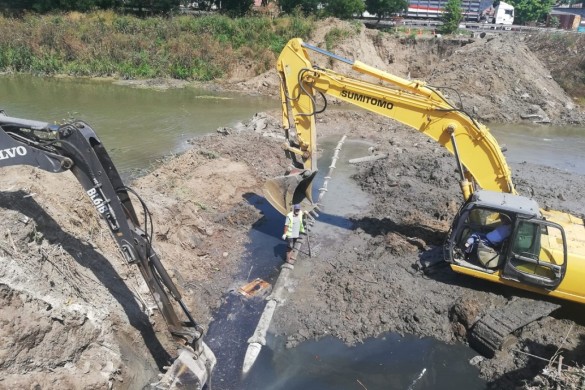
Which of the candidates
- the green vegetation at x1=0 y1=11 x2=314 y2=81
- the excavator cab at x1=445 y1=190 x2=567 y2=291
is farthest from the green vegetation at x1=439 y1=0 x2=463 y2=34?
the excavator cab at x1=445 y1=190 x2=567 y2=291

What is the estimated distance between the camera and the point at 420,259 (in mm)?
9344

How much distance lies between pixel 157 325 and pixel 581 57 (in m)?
31.1

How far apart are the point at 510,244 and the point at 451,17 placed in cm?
3189

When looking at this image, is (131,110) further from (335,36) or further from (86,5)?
(86,5)

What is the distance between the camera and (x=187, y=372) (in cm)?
544

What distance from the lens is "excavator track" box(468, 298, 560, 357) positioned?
7.09 metres

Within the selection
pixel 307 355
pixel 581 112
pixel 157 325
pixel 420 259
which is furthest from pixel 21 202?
pixel 581 112

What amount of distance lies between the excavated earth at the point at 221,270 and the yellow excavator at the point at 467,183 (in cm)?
78

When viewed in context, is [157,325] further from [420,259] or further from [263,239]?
[420,259]

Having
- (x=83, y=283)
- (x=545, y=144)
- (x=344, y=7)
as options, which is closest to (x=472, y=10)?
(x=344, y=7)

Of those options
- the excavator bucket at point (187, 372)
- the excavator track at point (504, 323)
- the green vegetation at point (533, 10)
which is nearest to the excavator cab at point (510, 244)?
the excavator track at point (504, 323)

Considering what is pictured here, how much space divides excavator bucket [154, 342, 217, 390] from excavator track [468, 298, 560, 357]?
14.8ft

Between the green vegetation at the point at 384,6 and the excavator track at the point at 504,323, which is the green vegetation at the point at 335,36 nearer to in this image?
the green vegetation at the point at 384,6

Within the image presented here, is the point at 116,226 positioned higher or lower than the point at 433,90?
lower
